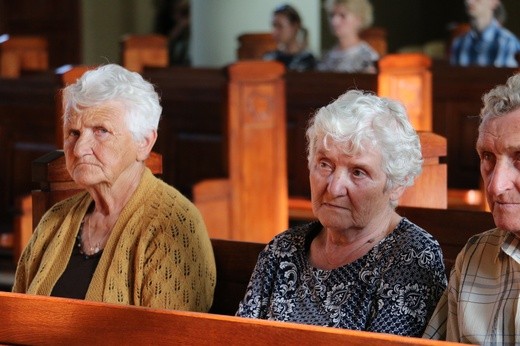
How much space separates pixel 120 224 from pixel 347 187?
76cm

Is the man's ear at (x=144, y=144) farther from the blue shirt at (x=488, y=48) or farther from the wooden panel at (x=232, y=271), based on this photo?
the blue shirt at (x=488, y=48)

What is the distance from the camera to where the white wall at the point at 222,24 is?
9.20 metres

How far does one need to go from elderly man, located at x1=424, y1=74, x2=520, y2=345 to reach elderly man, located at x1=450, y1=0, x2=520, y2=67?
6.12m

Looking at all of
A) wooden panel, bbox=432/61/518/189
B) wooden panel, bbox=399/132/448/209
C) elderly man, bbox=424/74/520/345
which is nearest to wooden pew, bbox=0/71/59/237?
wooden panel, bbox=432/61/518/189

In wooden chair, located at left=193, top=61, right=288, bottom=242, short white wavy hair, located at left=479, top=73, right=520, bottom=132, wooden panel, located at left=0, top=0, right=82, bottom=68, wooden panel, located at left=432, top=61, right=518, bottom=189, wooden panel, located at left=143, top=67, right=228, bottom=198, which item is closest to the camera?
short white wavy hair, located at left=479, top=73, right=520, bottom=132

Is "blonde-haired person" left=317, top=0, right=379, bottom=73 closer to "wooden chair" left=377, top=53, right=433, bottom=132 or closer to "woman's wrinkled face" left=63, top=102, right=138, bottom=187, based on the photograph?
"wooden chair" left=377, top=53, right=433, bottom=132

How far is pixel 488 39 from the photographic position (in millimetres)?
8633

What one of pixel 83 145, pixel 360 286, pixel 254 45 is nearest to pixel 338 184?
pixel 360 286

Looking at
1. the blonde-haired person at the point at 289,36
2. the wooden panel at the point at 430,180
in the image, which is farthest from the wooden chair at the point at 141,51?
the wooden panel at the point at 430,180

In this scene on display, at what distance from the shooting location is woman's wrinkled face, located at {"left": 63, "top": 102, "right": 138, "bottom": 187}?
10.9 ft

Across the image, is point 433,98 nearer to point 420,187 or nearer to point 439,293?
point 420,187

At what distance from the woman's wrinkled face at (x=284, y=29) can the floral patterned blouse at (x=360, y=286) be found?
620 cm

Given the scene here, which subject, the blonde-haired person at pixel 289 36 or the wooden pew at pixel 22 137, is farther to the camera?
the blonde-haired person at pixel 289 36

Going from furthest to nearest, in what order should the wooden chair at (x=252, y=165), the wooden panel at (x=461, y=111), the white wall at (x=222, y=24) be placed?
the white wall at (x=222, y=24)
the wooden panel at (x=461, y=111)
the wooden chair at (x=252, y=165)
